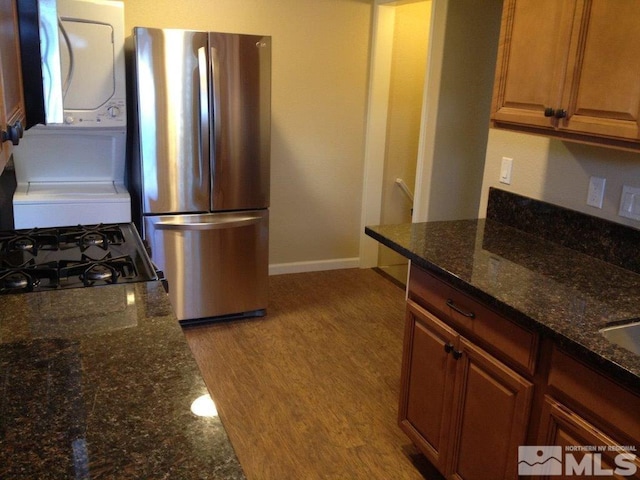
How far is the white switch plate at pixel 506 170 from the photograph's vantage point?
2.54 metres

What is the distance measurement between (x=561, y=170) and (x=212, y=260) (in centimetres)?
208

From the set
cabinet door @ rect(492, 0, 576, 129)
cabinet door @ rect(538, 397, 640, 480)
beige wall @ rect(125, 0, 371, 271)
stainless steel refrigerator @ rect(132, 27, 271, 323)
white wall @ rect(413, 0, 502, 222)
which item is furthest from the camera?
beige wall @ rect(125, 0, 371, 271)

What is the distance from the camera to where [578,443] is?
147cm

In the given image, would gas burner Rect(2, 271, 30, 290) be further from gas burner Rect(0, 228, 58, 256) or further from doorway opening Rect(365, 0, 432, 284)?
doorway opening Rect(365, 0, 432, 284)

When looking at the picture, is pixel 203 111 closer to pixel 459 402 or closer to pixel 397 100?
pixel 397 100

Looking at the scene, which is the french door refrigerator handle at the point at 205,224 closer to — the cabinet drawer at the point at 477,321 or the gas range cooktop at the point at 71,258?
the gas range cooktop at the point at 71,258

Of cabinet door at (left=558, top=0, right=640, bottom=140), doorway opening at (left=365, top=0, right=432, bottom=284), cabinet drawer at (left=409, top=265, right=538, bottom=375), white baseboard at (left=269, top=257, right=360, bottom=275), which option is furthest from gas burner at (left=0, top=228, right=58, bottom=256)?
doorway opening at (left=365, top=0, right=432, bottom=284)

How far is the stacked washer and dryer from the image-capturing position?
3057 millimetres

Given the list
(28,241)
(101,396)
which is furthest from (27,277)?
(101,396)

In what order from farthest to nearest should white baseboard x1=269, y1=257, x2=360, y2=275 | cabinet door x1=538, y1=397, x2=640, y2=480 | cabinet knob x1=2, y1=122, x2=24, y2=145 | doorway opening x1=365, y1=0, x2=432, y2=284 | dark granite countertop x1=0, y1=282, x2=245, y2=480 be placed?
white baseboard x1=269, y1=257, x2=360, y2=275 < doorway opening x1=365, y1=0, x2=432, y2=284 < cabinet door x1=538, y1=397, x2=640, y2=480 < cabinet knob x1=2, y1=122, x2=24, y2=145 < dark granite countertop x1=0, y1=282, x2=245, y2=480

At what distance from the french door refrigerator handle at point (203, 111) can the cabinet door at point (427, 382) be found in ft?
5.55

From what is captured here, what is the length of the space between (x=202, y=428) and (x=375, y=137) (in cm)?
377

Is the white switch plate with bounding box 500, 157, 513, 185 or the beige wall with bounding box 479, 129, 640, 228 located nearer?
the beige wall with bounding box 479, 129, 640, 228

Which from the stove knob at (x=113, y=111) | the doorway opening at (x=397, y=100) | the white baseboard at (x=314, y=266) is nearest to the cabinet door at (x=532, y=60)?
the stove knob at (x=113, y=111)
